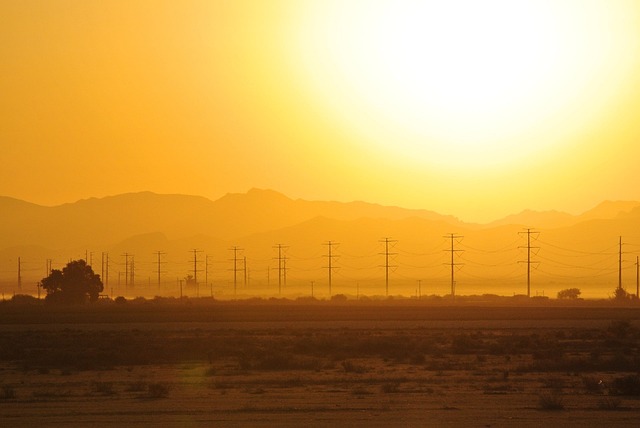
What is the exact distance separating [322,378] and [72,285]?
103742 millimetres

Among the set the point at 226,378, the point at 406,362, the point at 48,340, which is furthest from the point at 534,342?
the point at 48,340

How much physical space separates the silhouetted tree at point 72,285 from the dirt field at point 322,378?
229ft

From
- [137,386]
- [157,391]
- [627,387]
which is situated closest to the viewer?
[627,387]

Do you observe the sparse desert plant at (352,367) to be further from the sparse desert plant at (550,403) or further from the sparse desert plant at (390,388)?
the sparse desert plant at (550,403)

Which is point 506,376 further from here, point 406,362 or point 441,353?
point 441,353

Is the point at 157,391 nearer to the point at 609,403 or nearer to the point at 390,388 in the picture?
the point at 390,388

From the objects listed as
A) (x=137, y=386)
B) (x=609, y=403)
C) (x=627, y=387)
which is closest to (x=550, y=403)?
(x=609, y=403)

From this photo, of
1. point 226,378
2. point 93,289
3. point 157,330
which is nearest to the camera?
point 226,378

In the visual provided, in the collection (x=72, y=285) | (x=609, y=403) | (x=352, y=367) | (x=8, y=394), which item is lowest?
(x=609, y=403)

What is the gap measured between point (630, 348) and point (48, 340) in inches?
1304

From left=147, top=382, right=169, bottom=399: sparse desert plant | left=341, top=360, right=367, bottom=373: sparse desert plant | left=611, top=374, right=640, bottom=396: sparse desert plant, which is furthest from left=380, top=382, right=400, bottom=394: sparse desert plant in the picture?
left=147, top=382, right=169, bottom=399: sparse desert plant

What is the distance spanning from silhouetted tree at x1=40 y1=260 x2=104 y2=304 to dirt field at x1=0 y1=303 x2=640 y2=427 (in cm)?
6977

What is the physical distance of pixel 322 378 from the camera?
38.6 meters

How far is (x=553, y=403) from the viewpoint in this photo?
29.8m
